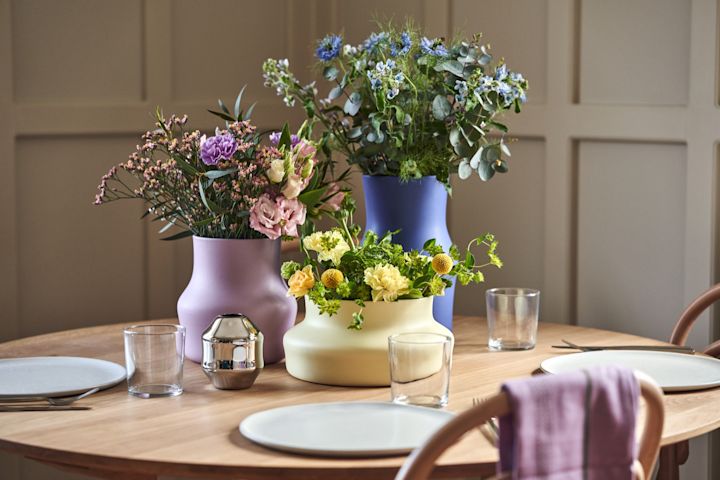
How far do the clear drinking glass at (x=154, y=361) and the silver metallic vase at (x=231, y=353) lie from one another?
0.17 ft

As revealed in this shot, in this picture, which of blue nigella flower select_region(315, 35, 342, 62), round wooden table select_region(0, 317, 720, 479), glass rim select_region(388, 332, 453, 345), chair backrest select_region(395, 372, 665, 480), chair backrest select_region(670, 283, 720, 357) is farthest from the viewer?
chair backrest select_region(670, 283, 720, 357)

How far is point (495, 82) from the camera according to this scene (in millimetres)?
1950

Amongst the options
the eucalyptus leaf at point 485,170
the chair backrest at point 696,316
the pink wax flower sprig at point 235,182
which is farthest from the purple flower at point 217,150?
the chair backrest at point 696,316

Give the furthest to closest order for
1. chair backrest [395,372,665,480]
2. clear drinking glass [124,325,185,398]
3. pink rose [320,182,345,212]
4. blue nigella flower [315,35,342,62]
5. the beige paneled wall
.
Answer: the beige paneled wall < blue nigella flower [315,35,342,62] < pink rose [320,182,345,212] < clear drinking glass [124,325,185,398] < chair backrest [395,372,665,480]

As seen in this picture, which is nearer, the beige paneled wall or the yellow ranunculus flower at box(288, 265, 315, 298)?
the yellow ranunculus flower at box(288, 265, 315, 298)

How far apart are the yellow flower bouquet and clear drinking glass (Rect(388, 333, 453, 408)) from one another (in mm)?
140

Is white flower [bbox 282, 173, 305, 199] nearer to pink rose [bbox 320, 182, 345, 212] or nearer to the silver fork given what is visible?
pink rose [bbox 320, 182, 345, 212]

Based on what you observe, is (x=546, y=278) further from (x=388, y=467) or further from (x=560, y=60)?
(x=388, y=467)

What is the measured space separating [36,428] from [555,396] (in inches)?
30.7

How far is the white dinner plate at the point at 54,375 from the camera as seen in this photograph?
5.52ft

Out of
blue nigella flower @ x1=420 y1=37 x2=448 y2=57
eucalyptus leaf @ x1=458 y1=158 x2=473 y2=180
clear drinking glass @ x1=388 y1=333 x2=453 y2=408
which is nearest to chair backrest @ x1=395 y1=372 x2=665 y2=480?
clear drinking glass @ x1=388 y1=333 x2=453 y2=408

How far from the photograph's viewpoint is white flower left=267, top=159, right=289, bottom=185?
1783mm

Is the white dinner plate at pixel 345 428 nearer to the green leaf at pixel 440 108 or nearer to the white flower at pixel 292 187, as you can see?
the white flower at pixel 292 187

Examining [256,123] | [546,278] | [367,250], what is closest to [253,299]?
[367,250]
